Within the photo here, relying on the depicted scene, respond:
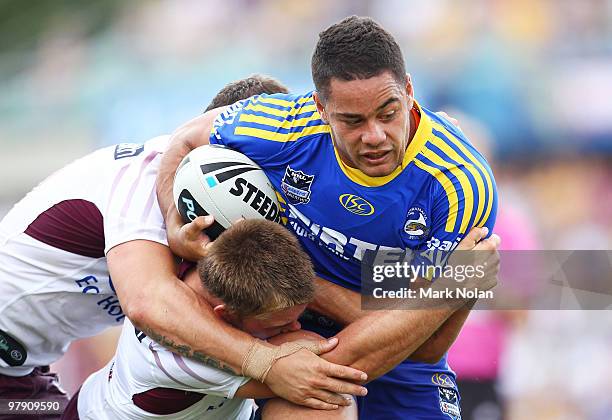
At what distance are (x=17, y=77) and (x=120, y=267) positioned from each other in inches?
355

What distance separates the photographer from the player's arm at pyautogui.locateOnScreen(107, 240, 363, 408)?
436 cm

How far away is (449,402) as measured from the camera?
5305 mm

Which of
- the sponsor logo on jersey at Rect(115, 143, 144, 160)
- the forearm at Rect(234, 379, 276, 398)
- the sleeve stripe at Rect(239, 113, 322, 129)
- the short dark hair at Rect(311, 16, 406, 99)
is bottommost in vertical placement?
the forearm at Rect(234, 379, 276, 398)

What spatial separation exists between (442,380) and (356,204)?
1241 millimetres

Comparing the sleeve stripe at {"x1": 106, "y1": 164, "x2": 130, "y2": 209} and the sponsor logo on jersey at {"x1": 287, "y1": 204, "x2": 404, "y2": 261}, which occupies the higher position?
the sponsor logo on jersey at {"x1": 287, "y1": 204, "x2": 404, "y2": 261}

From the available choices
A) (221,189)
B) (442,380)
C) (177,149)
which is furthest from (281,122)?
(442,380)

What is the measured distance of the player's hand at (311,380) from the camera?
4352mm

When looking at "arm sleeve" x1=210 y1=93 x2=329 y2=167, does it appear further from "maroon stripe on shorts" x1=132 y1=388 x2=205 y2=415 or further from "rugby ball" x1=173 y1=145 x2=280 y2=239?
"maroon stripe on shorts" x1=132 y1=388 x2=205 y2=415

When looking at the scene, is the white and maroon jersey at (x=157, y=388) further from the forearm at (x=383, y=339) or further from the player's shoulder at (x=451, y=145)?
the player's shoulder at (x=451, y=145)

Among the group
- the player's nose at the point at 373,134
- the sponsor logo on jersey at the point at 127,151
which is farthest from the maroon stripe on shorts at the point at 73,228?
the player's nose at the point at 373,134

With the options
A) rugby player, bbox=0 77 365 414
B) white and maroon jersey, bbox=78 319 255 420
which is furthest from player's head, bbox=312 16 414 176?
white and maroon jersey, bbox=78 319 255 420

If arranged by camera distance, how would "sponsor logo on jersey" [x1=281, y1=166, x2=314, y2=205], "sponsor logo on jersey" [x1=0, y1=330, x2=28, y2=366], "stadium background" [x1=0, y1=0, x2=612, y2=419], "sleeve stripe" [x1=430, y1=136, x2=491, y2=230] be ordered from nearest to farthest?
"sleeve stripe" [x1=430, y1=136, x2=491, y2=230] → "sponsor logo on jersey" [x1=281, y1=166, x2=314, y2=205] → "sponsor logo on jersey" [x1=0, y1=330, x2=28, y2=366] → "stadium background" [x1=0, y1=0, x2=612, y2=419]

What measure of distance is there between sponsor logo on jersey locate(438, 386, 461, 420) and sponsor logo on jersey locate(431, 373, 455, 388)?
0.02 m

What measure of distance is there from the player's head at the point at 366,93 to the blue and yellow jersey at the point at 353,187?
16cm
